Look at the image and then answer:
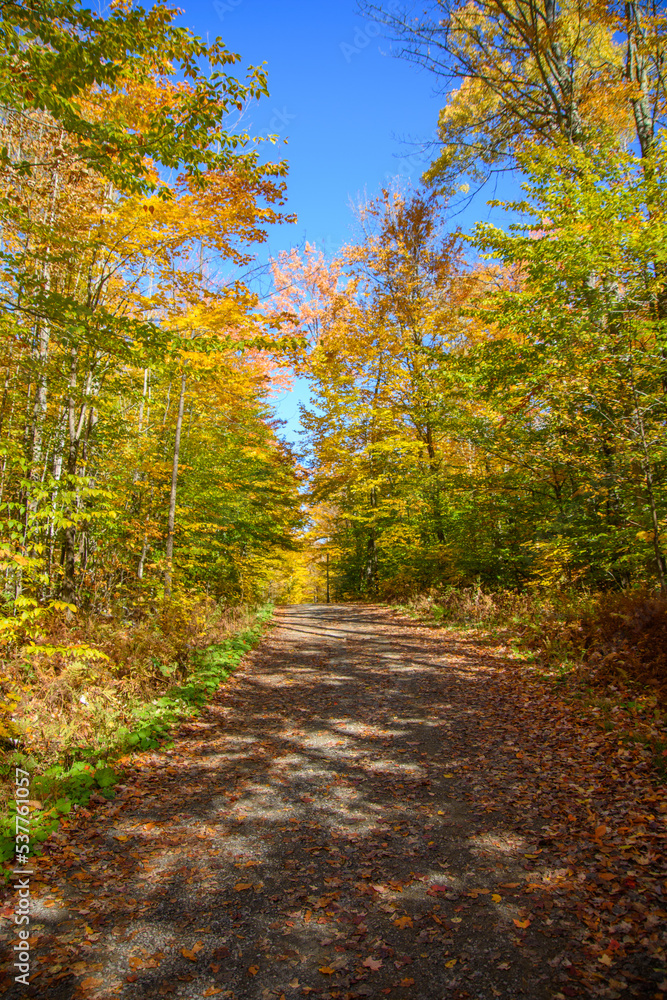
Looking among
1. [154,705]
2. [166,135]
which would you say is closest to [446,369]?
[166,135]

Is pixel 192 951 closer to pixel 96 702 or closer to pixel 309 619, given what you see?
pixel 96 702

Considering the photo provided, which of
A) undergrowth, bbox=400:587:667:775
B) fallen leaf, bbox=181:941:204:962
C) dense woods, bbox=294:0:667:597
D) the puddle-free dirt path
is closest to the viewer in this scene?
the puddle-free dirt path

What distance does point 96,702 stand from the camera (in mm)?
5566

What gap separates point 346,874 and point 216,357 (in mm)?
8525

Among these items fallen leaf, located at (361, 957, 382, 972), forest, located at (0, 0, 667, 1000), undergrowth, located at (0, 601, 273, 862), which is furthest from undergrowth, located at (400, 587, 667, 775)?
undergrowth, located at (0, 601, 273, 862)

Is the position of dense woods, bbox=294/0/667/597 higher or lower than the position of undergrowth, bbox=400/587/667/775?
higher

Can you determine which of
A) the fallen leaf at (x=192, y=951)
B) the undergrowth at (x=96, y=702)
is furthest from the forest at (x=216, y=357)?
the fallen leaf at (x=192, y=951)

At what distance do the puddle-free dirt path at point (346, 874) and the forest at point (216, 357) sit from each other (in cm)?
136

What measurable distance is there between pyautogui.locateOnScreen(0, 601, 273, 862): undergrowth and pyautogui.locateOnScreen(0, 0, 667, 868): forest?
48mm

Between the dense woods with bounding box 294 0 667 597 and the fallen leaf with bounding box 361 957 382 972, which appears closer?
the fallen leaf with bounding box 361 957 382 972

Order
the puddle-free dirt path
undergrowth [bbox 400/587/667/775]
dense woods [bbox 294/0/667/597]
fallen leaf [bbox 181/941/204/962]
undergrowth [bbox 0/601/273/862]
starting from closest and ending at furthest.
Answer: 1. the puddle-free dirt path
2. fallen leaf [bbox 181/941/204/962]
3. undergrowth [bbox 0/601/273/862]
4. undergrowth [bbox 400/587/667/775]
5. dense woods [bbox 294/0/667/597]

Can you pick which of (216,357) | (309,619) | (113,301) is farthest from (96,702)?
(309,619)

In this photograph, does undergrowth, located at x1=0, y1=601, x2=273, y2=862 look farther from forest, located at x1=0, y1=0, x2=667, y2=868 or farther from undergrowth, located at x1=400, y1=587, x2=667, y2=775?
undergrowth, located at x1=400, y1=587, x2=667, y2=775

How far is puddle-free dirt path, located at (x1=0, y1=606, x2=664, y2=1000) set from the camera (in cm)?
260
